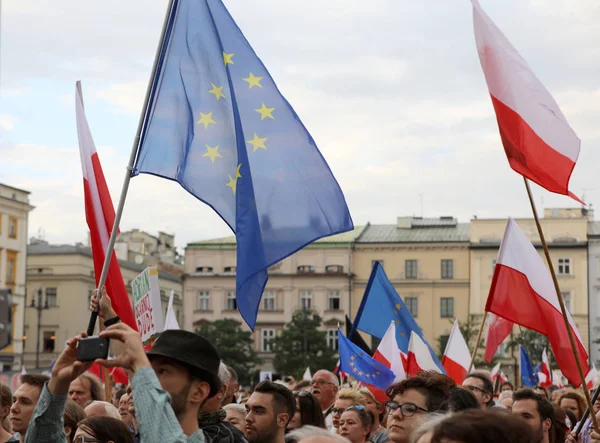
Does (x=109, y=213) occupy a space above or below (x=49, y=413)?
above

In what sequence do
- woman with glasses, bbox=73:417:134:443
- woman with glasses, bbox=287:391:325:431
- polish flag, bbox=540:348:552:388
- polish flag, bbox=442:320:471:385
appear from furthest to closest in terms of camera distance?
polish flag, bbox=540:348:552:388, polish flag, bbox=442:320:471:385, woman with glasses, bbox=287:391:325:431, woman with glasses, bbox=73:417:134:443

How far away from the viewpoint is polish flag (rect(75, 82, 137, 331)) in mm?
7844

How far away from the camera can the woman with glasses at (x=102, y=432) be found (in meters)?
5.92

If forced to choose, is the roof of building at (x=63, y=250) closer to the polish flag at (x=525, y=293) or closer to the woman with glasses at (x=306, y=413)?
the polish flag at (x=525, y=293)

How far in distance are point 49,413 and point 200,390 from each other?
58cm

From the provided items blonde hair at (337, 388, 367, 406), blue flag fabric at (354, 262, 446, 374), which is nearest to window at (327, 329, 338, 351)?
blue flag fabric at (354, 262, 446, 374)

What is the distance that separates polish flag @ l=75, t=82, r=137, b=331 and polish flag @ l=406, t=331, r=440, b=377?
20.2ft

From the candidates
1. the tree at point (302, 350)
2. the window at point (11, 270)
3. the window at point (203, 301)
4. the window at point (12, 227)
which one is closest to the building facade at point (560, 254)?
the tree at point (302, 350)

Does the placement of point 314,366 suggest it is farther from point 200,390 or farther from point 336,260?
point 200,390

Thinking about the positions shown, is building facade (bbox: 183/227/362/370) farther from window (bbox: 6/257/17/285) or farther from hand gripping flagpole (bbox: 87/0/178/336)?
hand gripping flagpole (bbox: 87/0/178/336)

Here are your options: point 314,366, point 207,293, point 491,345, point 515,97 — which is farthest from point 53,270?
point 515,97

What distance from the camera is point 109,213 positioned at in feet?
27.5

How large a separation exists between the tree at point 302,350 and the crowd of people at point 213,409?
2700 inches

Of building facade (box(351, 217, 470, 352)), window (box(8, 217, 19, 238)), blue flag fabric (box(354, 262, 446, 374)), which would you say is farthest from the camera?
building facade (box(351, 217, 470, 352))
